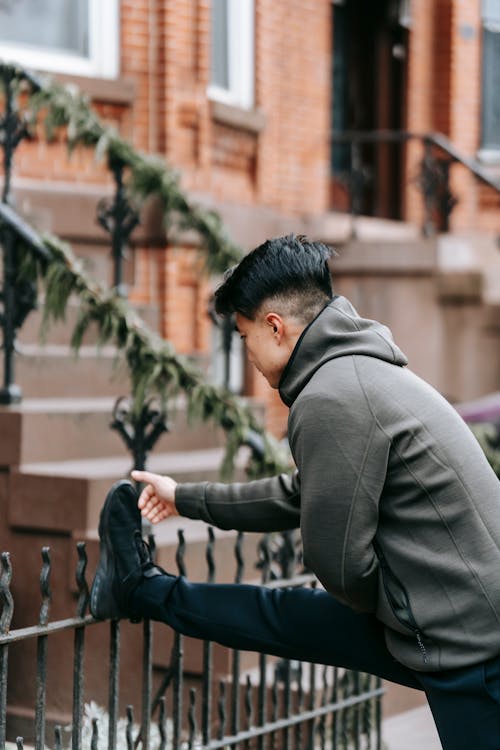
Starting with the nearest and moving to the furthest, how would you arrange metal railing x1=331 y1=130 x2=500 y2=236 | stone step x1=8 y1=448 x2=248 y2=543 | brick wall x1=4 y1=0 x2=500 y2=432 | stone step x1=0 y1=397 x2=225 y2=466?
1. stone step x1=8 y1=448 x2=248 y2=543
2. stone step x1=0 y1=397 x2=225 y2=466
3. brick wall x1=4 y1=0 x2=500 y2=432
4. metal railing x1=331 y1=130 x2=500 y2=236

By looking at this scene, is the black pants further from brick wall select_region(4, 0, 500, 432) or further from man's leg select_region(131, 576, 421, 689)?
brick wall select_region(4, 0, 500, 432)

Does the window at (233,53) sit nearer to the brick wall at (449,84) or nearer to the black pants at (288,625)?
the brick wall at (449,84)

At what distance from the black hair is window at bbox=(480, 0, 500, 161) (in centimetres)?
1085

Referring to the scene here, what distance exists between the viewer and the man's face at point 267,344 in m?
3.28

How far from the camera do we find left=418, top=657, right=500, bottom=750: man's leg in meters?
3.01

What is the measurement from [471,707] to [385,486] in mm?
561

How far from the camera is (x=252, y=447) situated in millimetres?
5715

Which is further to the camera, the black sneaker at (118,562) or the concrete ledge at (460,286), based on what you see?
the concrete ledge at (460,286)

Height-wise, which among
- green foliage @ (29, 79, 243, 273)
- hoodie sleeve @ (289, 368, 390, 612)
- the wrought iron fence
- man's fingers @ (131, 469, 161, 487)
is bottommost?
the wrought iron fence

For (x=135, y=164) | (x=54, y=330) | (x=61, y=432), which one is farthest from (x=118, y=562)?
(x=135, y=164)

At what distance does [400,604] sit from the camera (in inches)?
122

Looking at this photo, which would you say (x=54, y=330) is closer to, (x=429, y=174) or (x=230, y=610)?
(x=230, y=610)

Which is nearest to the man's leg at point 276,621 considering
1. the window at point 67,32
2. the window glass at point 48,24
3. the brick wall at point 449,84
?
the window at point 67,32

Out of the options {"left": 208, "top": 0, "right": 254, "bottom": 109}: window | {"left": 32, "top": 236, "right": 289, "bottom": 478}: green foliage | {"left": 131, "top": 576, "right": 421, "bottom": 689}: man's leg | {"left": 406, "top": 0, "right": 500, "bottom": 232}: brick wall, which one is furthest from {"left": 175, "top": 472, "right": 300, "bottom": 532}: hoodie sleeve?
{"left": 406, "top": 0, "right": 500, "bottom": 232}: brick wall
